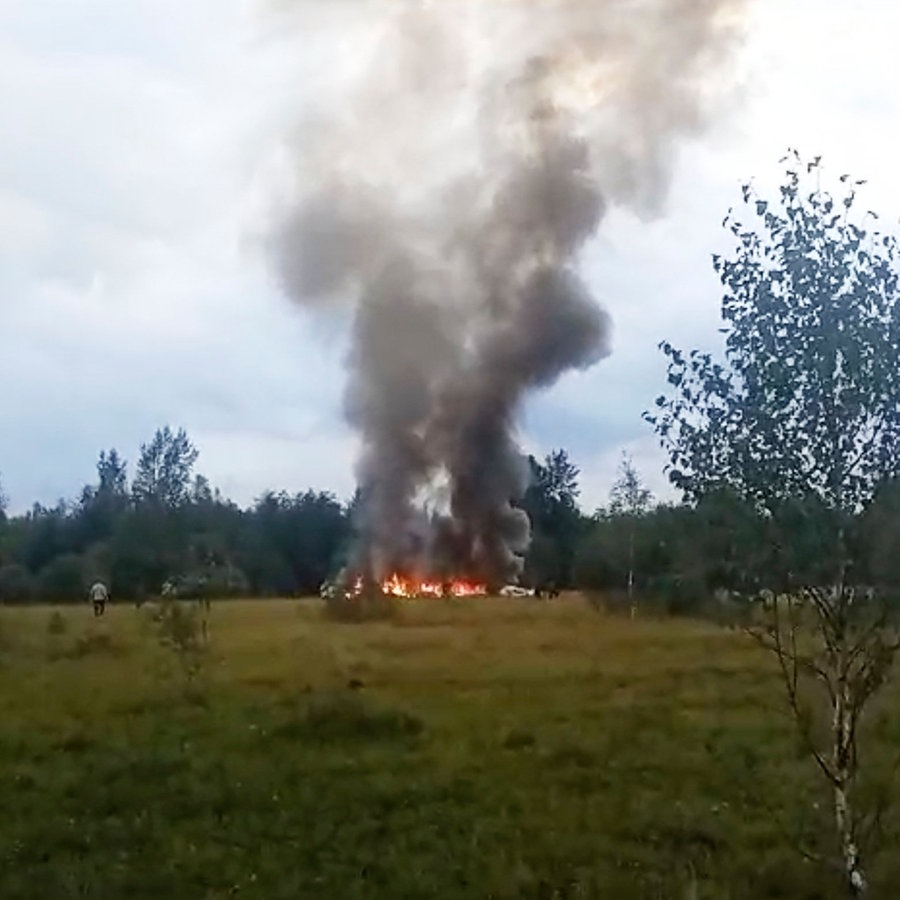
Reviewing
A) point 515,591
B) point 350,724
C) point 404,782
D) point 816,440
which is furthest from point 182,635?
point 515,591

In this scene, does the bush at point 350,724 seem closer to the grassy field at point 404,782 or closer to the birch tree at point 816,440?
the grassy field at point 404,782

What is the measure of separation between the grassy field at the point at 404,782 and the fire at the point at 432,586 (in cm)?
4809

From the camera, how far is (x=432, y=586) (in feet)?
275

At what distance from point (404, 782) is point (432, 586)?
215 feet

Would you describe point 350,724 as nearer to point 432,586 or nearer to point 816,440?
point 816,440

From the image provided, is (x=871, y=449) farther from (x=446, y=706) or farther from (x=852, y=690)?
(x=446, y=706)

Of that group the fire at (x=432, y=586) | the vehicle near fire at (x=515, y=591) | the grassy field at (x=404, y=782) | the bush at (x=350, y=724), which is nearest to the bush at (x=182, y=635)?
the grassy field at (x=404, y=782)

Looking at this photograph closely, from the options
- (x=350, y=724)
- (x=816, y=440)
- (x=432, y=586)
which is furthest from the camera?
(x=432, y=586)

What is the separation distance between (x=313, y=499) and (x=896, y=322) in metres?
94.3

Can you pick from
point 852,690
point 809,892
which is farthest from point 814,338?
point 809,892

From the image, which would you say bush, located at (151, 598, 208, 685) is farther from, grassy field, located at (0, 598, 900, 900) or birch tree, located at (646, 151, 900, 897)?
birch tree, located at (646, 151, 900, 897)

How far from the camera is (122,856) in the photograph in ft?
50.5

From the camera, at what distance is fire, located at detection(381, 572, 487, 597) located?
79.3m

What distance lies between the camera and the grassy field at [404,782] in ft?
47.9
